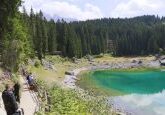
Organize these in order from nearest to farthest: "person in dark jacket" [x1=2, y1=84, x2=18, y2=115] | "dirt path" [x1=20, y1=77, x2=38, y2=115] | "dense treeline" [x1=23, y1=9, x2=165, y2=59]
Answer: "person in dark jacket" [x1=2, y1=84, x2=18, y2=115]
"dirt path" [x1=20, y1=77, x2=38, y2=115]
"dense treeline" [x1=23, y1=9, x2=165, y2=59]

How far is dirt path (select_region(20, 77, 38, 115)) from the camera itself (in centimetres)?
2733

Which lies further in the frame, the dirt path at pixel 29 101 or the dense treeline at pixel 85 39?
the dense treeline at pixel 85 39

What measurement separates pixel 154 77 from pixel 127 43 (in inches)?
2342

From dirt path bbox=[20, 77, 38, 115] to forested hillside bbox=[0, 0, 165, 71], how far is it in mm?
12450

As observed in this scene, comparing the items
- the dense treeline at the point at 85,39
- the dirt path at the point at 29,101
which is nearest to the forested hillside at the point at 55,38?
the dense treeline at the point at 85,39

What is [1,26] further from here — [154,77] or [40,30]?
[154,77]

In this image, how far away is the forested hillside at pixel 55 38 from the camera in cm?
4788

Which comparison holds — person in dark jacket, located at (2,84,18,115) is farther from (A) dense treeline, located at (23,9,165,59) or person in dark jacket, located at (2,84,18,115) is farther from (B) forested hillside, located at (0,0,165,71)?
(A) dense treeline, located at (23,9,165,59)

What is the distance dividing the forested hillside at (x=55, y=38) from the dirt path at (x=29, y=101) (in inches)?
490

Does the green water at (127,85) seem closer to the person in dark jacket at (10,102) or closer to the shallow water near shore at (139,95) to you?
the shallow water near shore at (139,95)

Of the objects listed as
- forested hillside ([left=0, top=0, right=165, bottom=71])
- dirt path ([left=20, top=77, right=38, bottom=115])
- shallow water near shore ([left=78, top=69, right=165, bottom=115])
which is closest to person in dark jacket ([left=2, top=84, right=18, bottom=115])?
dirt path ([left=20, top=77, right=38, bottom=115])

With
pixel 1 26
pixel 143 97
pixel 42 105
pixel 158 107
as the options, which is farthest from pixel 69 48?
pixel 42 105

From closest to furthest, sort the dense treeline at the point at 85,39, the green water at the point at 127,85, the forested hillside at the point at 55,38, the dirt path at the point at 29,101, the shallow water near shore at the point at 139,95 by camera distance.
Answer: the dirt path at the point at 29,101 → the forested hillside at the point at 55,38 → the shallow water near shore at the point at 139,95 → the green water at the point at 127,85 → the dense treeline at the point at 85,39

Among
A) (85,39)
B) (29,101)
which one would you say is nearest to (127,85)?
(29,101)
